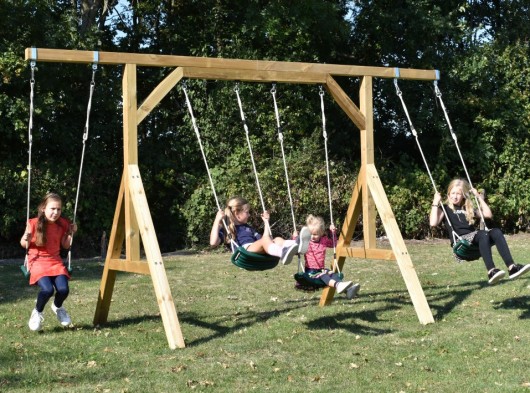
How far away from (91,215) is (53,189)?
1067 mm

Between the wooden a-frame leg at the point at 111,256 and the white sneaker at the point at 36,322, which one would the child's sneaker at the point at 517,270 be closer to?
the wooden a-frame leg at the point at 111,256

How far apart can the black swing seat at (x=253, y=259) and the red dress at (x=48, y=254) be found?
5.73 ft

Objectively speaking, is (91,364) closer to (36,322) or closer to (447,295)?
(36,322)

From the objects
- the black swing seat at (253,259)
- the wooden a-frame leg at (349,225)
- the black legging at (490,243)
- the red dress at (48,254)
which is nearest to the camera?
the black swing seat at (253,259)

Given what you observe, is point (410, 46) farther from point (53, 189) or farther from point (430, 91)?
point (53, 189)

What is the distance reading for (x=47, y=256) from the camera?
835 cm

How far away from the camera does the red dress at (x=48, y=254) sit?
27.0 ft

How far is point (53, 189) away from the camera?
16438 mm

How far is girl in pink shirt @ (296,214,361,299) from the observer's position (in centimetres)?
796

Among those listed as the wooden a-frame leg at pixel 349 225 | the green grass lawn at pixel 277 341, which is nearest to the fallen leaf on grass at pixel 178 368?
the green grass lawn at pixel 277 341

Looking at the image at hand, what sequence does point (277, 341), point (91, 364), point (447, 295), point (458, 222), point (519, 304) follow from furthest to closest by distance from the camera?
point (447, 295) < point (519, 304) < point (458, 222) < point (277, 341) < point (91, 364)

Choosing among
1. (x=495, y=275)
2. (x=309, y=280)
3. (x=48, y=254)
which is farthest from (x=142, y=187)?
(x=495, y=275)

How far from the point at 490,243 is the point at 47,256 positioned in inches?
172

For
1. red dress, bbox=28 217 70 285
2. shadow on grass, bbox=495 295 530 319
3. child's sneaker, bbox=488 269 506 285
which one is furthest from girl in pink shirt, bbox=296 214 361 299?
red dress, bbox=28 217 70 285
